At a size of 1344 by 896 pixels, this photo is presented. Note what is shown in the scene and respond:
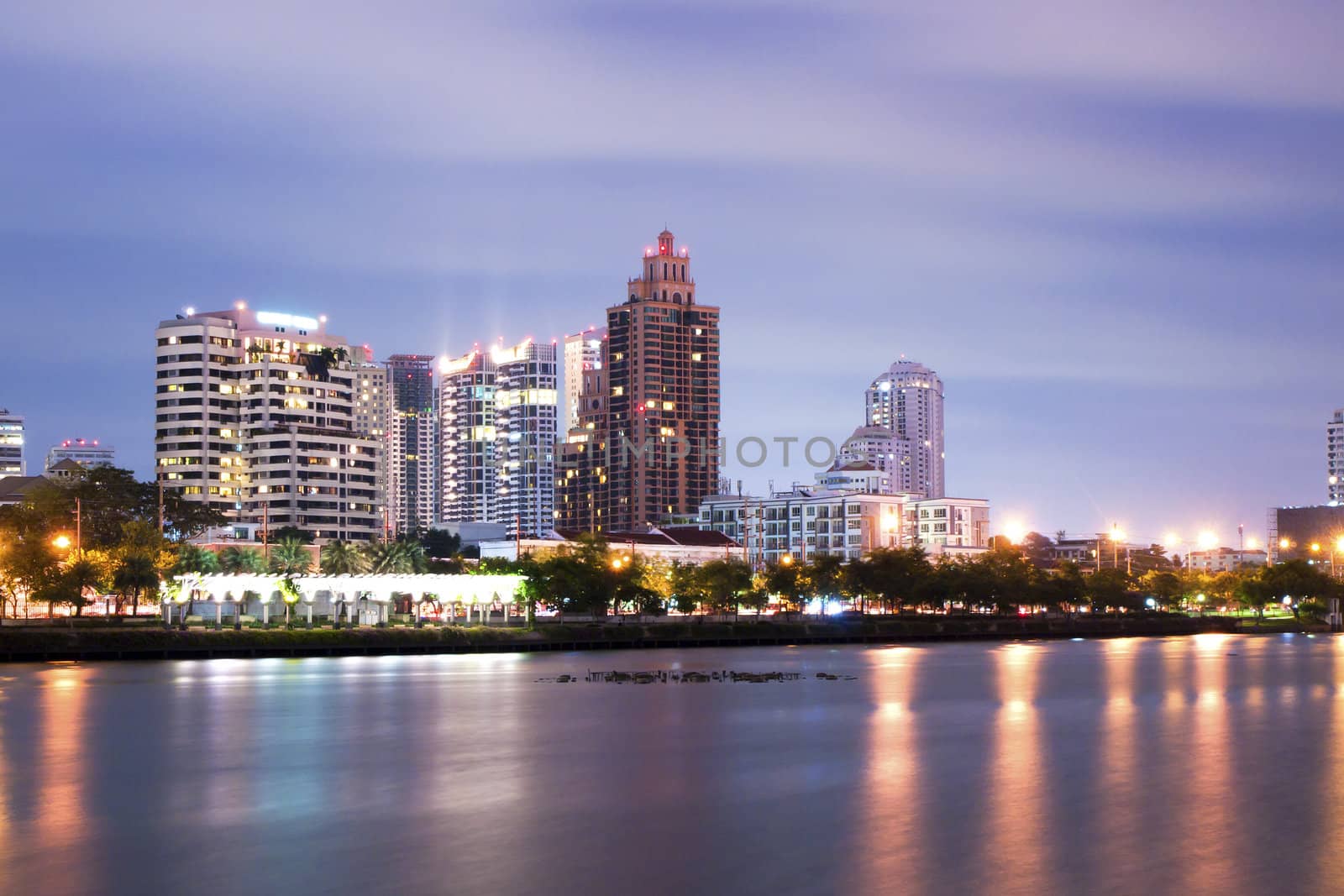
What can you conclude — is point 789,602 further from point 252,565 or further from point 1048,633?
point 252,565

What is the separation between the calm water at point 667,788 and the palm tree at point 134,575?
44.5 metres

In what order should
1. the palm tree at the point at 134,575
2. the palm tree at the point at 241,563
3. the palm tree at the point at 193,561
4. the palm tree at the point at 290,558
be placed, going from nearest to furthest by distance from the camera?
the palm tree at the point at 134,575 → the palm tree at the point at 193,561 → the palm tree at the point at 290,558 → the palm tree at the point at 241,563

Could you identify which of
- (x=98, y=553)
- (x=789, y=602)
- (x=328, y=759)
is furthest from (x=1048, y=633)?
(x=328, y=759)

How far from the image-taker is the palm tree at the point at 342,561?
16038cm

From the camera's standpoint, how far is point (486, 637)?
134m

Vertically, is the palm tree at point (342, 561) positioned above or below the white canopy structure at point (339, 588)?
above

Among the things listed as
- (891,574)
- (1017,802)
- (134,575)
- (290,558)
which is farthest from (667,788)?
(891,574)

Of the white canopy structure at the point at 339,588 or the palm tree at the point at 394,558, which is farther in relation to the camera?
the palm tree at the point at 394,558

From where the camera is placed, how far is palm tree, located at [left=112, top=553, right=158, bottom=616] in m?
134

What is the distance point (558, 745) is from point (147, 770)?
47.9ft

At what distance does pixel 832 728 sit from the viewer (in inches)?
2559

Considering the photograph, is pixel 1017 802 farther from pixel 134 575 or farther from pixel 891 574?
pixel 891 574

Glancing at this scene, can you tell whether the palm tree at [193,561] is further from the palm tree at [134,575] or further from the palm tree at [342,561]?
the palm tree at [342,561]

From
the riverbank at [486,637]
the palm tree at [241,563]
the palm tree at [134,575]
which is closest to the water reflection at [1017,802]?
the riverbank at [486,637]
